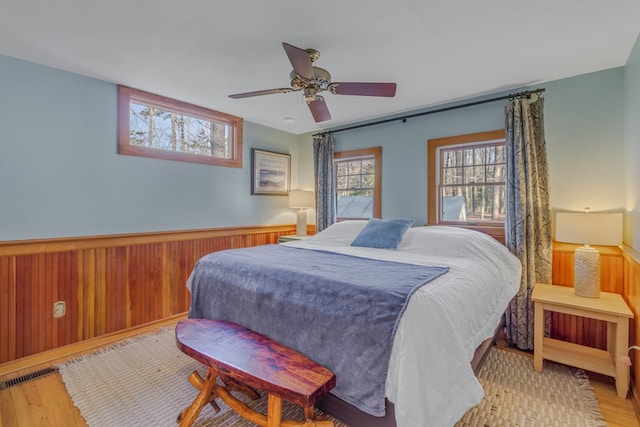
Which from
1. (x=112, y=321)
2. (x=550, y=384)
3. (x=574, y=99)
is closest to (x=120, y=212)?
(x=112, y=321)

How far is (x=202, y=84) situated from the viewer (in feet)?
9.29

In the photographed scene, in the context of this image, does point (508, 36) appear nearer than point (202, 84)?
Yes

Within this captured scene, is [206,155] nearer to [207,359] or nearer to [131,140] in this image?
[131,140]

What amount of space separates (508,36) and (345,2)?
1175mm

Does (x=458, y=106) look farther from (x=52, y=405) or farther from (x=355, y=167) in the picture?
(x=52, y=405)

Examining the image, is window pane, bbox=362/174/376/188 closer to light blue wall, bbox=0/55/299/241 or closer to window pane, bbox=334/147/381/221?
window pane, bbox=334/147/381/221

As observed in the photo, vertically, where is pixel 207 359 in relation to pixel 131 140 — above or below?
below

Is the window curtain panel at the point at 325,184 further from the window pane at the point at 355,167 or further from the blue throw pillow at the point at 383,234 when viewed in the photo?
the blue throw pillow at the point at 383,234

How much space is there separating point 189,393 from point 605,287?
328cm

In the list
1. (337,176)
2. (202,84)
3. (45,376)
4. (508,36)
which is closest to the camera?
(508,36)

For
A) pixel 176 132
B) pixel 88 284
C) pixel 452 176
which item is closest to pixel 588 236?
pixel 452 176

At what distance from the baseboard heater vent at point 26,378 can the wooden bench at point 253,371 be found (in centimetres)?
131

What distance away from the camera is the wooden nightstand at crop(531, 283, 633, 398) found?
1.98 metres

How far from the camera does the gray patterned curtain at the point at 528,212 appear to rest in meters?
2.64
